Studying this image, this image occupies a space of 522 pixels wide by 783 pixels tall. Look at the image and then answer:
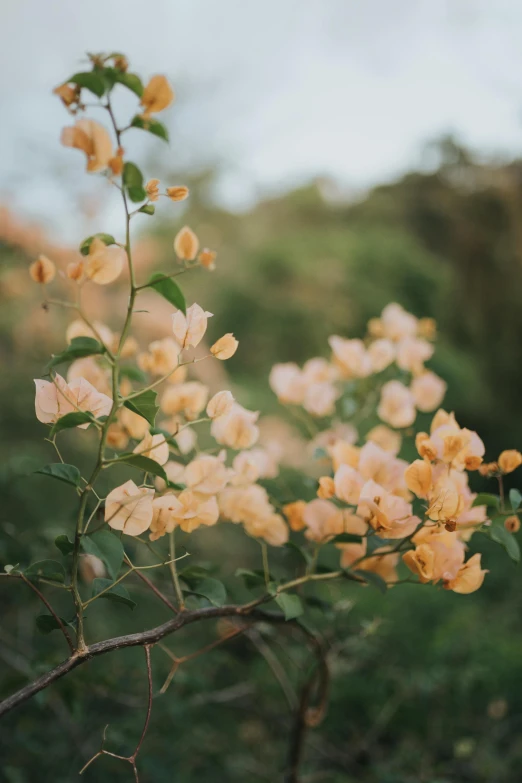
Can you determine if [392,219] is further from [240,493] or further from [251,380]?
[240,493]

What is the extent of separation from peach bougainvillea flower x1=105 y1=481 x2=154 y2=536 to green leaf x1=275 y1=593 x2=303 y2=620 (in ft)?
0.30

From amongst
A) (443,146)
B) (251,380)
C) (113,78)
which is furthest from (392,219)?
(113,78)

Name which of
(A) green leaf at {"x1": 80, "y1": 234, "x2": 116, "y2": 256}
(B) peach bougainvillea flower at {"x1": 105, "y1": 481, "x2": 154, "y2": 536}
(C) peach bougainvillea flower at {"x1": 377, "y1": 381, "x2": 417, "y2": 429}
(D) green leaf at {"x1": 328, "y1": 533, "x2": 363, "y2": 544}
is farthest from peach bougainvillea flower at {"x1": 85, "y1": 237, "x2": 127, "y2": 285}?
(C) peach bougainvillea flower at {"x1": 377, "y1": 381, "x2": 417, "y2": 429}

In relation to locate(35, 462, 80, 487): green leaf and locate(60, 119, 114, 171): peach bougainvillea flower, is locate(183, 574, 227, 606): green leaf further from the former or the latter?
locate(60, 119, 114, 171): peach bougainvillea flower

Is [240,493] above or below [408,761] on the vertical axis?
above

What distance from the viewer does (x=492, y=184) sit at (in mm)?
3115

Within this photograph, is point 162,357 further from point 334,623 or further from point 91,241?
point 334,623

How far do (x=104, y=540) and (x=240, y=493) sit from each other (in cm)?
13

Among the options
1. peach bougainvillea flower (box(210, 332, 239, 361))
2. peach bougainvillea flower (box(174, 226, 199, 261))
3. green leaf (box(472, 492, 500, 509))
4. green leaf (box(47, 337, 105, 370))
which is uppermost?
peach bougainvillea flower (box(174, 226, 199, 261))

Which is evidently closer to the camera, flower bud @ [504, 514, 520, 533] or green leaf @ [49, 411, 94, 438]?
green leaf @ [49, 411, 94, 438]

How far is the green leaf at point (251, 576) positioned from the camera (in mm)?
372

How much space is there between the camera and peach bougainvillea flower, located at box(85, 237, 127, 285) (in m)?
0.29

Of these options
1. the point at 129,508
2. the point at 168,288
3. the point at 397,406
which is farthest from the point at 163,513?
the point at 397,406

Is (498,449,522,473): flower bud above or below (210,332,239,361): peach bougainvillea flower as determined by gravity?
below
